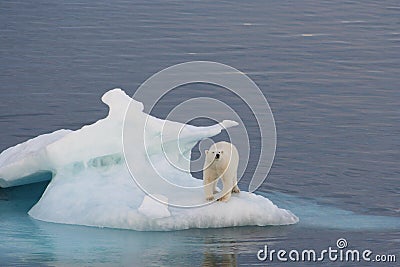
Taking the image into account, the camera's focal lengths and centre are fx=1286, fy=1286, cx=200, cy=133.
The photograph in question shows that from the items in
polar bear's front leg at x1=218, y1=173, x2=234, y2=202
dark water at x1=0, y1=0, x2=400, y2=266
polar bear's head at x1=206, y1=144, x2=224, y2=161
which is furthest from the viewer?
polar bear's front leg at x1=218, y1=173, x2=234, y2=202

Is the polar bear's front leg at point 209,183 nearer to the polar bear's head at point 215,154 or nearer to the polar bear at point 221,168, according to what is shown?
the polar bear at point 221,168

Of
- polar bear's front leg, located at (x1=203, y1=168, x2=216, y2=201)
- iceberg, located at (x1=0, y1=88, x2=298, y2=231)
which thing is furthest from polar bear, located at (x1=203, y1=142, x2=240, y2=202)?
iceberg, located at (x1=0, y1=88, x2=298, y2=231)

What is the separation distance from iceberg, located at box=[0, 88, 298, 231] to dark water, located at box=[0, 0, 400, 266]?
0.16m

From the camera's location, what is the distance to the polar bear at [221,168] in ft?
40.6

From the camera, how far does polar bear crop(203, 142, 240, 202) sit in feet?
40.6

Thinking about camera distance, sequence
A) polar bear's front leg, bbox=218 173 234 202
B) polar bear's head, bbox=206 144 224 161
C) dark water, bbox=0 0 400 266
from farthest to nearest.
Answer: polar bear's front leg, bbox=218 173 234 202
polar bear's head, bbox=206 144 224 161
dark water, bbox=0 0 400 266

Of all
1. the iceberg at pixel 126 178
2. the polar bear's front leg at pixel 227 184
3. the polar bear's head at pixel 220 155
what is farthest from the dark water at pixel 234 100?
the polar bear's head at pixel 220 155

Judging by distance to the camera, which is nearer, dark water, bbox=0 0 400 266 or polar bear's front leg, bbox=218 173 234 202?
dark water, bbox=0 0 400 266

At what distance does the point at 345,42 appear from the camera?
23.6m

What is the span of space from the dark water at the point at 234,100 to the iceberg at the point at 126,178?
16 centimetres

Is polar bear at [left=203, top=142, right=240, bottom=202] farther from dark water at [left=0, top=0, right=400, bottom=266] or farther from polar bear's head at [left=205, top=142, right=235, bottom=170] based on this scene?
dark water at [left=0, top=0, right=400, bottom=266]

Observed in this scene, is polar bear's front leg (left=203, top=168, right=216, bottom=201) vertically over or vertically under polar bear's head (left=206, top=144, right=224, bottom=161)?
under

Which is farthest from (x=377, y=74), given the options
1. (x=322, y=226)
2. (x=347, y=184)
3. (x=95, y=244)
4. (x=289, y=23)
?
(x=95, y=244)

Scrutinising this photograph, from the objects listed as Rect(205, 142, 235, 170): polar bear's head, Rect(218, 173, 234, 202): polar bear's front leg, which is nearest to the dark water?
Rect(218, 173, 234, 202): polar bear's front leg
